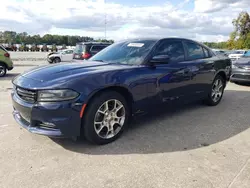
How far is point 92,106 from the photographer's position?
3.07 m

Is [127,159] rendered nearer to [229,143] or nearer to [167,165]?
[167,165]

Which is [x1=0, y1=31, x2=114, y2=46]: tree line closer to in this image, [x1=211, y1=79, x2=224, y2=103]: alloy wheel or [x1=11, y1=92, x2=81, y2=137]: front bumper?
[x1=211, y1=79, x2=224, y2=103]: alloy wheel

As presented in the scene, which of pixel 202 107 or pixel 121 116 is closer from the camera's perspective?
pixel 121 116

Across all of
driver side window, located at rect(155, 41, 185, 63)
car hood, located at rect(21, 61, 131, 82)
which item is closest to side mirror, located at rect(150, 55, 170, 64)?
driver side window, located at rect(155, 41, 185, 63)

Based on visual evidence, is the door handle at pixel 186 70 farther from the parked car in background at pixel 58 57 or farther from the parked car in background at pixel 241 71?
the parked car in background at pixel 58 57

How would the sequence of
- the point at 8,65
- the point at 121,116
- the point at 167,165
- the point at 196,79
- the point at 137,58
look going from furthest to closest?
the point at 8,65 → the point at 196,79 → the point at 137,58 → the point at 121,116 → the point at 167,165

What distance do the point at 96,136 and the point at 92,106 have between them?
0.45 m

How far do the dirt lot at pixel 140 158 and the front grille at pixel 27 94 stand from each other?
70 centimetres

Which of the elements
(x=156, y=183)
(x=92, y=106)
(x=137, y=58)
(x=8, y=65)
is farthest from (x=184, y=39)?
(x=8, y=65)

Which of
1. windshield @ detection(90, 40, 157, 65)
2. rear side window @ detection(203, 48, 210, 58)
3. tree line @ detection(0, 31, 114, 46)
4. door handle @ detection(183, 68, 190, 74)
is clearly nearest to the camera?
windshield @ detection(90, 40, 157, 65)

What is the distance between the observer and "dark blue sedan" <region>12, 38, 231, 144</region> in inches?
114

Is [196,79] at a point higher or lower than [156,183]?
higher

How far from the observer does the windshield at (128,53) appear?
3897 millimetres

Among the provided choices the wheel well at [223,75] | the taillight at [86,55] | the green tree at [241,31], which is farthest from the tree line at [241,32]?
the wheel well at [223,75]
